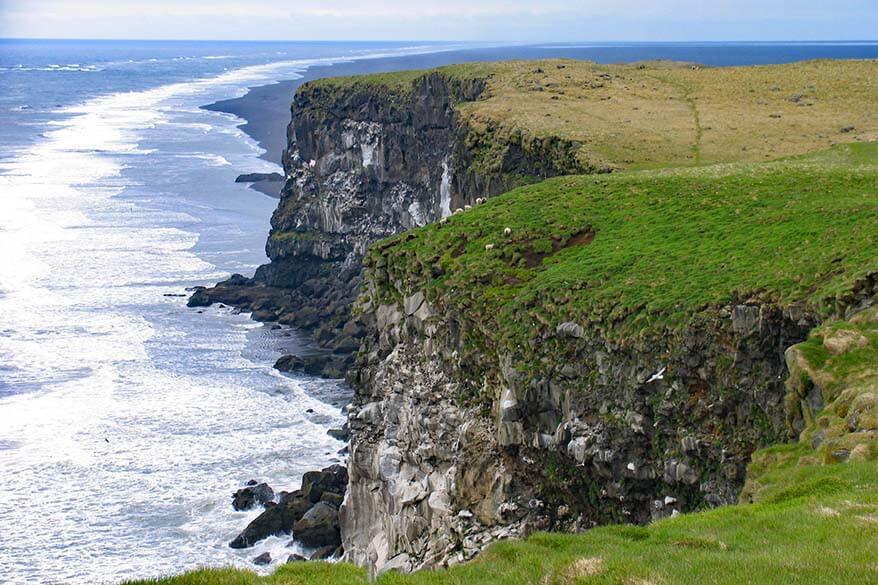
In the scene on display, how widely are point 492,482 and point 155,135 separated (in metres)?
140

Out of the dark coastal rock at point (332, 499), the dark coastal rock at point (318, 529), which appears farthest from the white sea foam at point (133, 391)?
the dark coastal rock at point (332, 499)

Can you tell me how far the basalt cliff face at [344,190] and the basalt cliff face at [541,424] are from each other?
32.5 metres

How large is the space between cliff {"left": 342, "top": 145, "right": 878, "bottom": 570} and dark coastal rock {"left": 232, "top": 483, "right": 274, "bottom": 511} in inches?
324

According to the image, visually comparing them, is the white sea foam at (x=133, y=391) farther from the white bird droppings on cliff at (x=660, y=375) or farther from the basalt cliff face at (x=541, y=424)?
the white bird droppings on cliff at (x=660, y=375)

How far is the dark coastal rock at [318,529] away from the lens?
40.1 metres

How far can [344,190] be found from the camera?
84.4 m

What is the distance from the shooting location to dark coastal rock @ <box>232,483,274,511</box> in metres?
42.5

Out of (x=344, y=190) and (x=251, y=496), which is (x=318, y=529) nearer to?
(x=251, y=496)

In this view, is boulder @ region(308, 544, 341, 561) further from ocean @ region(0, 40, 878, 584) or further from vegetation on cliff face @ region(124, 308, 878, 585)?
vegetation on cliff face @ region(124, 308, 878, 585)

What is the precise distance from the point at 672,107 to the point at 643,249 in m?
→ 36.6

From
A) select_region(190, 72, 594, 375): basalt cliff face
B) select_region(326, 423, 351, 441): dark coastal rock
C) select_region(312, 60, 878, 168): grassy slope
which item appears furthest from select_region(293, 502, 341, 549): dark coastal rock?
select_region(190, 72, 594, 375): basalt cliff face

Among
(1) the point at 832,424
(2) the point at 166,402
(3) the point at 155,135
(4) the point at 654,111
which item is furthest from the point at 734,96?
(3) the point at 155,135

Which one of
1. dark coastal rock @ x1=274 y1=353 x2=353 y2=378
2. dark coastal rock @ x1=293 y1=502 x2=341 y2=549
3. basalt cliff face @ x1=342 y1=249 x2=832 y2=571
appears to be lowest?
dark coastal rock @ x1=274 y1=353 x2=353 y2=378

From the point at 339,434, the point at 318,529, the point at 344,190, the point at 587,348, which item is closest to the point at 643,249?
the point at 587,348
